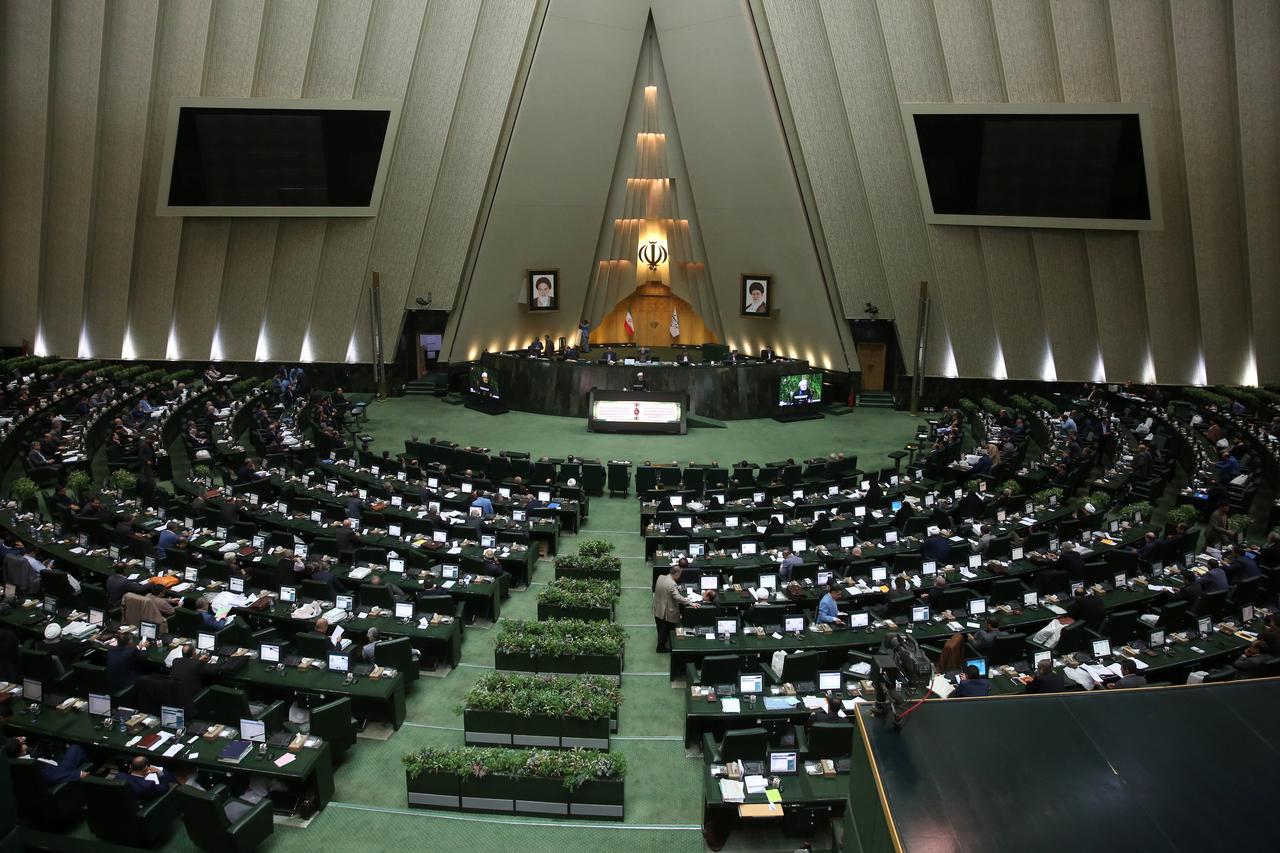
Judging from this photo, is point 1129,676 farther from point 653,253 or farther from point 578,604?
point 653,253

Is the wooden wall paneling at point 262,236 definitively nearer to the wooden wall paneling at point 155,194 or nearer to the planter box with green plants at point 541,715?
the wooden wall paneling at point 155,194

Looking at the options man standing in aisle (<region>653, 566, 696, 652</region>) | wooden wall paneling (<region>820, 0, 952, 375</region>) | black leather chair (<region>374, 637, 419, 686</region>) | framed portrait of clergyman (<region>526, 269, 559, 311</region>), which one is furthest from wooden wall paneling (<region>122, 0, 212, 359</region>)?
man standing in aisle (<region>653, 566, 696, 652</region>)

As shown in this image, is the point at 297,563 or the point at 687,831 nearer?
the point at 687,831

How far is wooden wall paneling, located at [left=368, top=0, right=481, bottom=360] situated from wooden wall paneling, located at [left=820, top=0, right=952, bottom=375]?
11451mm

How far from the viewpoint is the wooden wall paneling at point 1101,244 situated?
24.5m

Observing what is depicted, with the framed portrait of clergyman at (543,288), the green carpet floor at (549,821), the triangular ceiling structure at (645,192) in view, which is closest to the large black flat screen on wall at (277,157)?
the triangular ceiling structure at (645,192)

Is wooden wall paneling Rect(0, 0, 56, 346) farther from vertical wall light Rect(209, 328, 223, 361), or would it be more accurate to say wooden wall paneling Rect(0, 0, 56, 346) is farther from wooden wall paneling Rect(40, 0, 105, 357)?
vertical wall light Rect(209, 328, 223, 361)

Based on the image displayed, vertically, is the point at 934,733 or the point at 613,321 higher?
the point at 613,321

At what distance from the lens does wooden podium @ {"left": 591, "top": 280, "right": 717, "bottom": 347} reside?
36.6 m

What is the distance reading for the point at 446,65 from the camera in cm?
2738

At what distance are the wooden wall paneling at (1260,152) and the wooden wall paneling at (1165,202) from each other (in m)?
1.59

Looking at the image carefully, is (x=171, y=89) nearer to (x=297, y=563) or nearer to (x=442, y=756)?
(x=297, y=563)

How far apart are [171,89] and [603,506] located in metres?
20.7

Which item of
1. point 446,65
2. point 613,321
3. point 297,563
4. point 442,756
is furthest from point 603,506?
point 613,321
